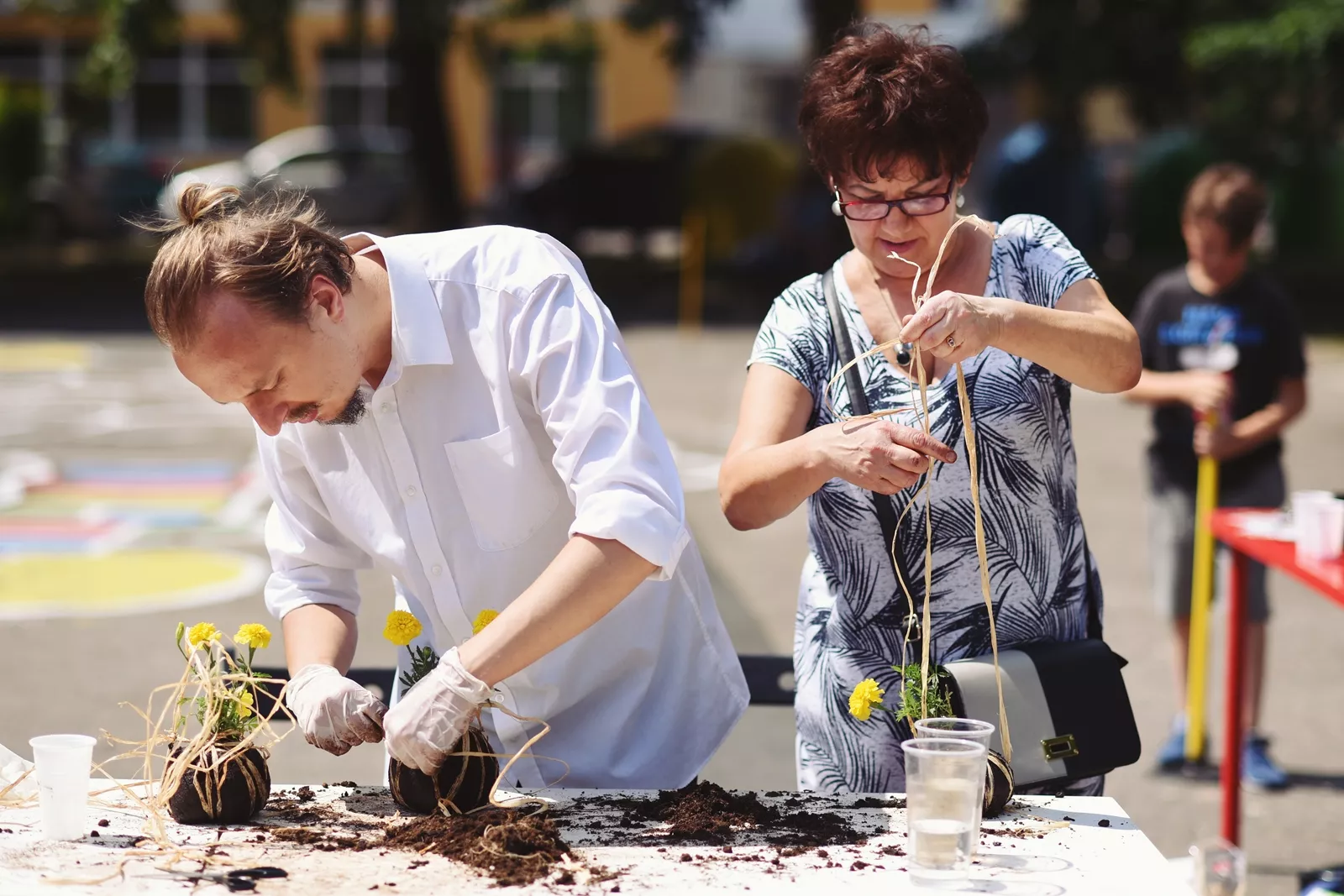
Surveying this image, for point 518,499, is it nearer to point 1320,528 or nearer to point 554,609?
point 554,609

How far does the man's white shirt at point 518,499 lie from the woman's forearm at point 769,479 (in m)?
0.11

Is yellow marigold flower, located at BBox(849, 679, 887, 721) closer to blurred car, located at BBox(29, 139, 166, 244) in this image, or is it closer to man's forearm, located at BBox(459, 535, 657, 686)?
man's forearm, located at BBox(459, 535, 657, 686)

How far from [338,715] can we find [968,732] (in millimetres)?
907

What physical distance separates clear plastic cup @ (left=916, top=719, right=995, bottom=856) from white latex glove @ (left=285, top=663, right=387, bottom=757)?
794 millimetres

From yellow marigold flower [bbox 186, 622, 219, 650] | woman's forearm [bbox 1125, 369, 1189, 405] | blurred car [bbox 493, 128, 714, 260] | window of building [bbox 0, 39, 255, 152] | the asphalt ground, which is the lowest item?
the asphalt ground

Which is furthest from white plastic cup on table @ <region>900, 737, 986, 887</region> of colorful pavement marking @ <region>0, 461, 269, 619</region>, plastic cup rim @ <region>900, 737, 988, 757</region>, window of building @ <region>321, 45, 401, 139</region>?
window of building @ <region>321, 45, 401, 139</region>

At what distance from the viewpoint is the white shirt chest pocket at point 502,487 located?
7.95ft

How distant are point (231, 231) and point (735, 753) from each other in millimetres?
3195

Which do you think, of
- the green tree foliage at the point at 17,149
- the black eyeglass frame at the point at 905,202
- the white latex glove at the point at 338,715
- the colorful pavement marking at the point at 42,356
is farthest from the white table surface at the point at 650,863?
the green tree foliage at the point at 17,149

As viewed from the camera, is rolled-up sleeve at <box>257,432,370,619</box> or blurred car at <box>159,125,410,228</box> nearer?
rolled-up sleeve at <box>257,432,370,619</box>

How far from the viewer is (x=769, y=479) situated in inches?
92.9

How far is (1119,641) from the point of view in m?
6.18

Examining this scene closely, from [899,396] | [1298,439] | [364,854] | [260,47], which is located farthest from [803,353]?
[260,47]

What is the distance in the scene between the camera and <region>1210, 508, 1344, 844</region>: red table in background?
147 inches
